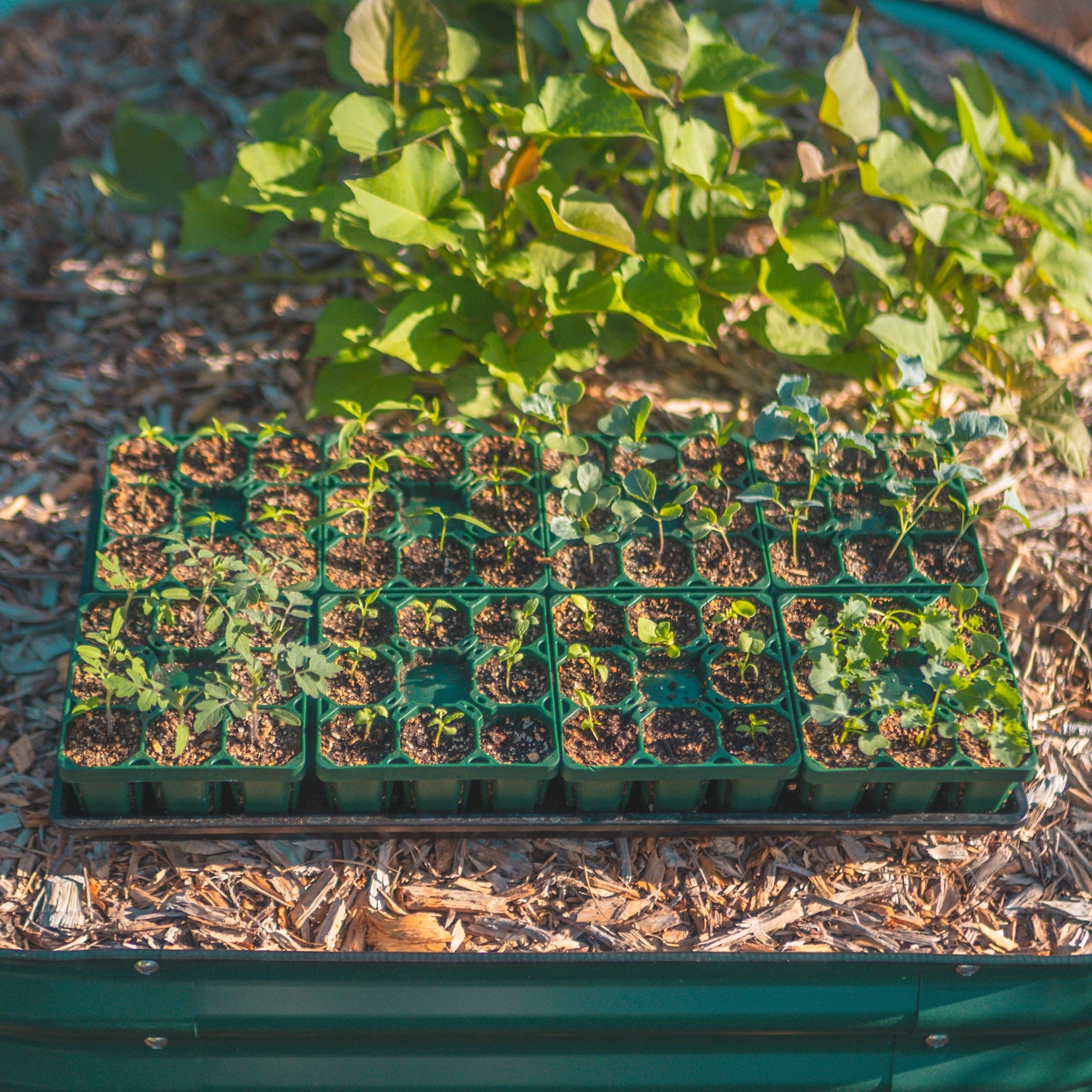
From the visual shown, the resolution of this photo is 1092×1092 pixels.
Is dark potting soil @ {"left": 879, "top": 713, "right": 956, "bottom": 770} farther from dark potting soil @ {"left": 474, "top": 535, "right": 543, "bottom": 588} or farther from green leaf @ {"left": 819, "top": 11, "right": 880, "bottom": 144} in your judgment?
green leaf @ {"left": 819, "top": 11, "right": 880, "bottom": 144}

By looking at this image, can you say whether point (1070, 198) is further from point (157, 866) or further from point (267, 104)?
point (157, 866)

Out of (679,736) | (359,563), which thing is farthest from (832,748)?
(359,563)

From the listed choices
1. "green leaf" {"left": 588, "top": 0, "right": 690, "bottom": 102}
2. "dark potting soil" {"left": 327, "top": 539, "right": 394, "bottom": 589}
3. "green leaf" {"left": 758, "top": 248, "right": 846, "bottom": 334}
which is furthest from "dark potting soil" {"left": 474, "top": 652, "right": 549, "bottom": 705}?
"green leaf" {"left": 588, "top": 0, "right": 690, "bottom": 102}

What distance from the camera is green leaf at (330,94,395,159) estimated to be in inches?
83.4

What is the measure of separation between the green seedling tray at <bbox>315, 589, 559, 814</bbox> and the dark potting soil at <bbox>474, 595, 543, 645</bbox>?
0.01 m

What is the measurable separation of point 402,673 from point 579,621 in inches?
12.1

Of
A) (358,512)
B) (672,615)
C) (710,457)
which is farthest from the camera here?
(710,457)

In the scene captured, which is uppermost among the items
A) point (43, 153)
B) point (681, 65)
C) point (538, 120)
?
point (681, 65)

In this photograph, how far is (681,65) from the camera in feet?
7.21

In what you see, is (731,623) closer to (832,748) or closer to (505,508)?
(832,748)

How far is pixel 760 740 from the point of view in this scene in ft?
6.15

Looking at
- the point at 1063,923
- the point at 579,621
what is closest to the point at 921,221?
the point at 579,621

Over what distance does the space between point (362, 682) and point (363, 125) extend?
3.22 feet

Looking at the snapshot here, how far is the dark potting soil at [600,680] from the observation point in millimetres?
1918
